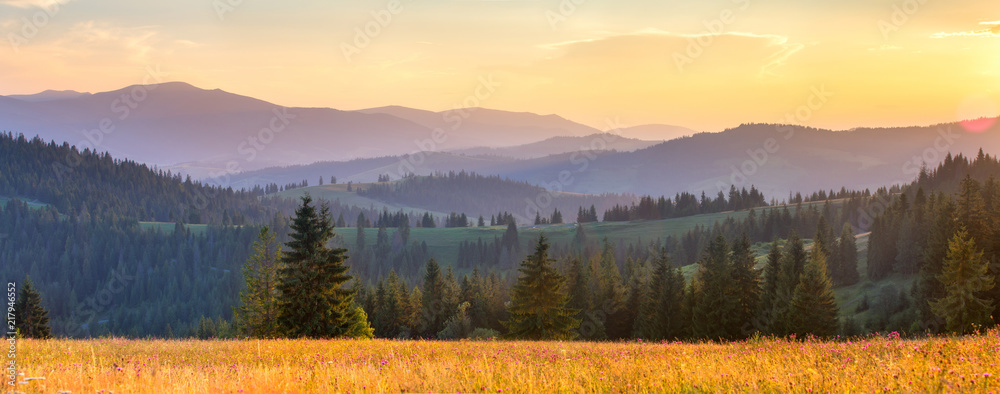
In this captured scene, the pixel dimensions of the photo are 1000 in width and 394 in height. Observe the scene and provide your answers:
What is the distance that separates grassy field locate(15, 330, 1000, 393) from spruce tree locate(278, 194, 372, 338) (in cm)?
2081

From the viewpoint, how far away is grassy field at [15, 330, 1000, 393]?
29.5ft

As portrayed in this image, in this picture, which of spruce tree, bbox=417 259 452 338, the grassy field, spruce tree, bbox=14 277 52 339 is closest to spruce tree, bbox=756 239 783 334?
the grassy field

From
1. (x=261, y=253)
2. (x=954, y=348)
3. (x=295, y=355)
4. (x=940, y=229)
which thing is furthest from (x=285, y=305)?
(x=940, y=229)

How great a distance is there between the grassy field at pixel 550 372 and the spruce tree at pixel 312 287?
20.8 metres

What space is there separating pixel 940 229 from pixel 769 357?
76845mm

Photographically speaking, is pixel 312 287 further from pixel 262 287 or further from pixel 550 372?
pixel 550 372

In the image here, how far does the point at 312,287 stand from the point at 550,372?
2761 centimetres

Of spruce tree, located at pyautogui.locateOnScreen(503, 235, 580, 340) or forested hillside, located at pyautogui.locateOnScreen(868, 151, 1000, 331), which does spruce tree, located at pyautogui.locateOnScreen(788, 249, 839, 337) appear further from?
spruce tree, located at pyautogui.locateOnScreen(503, 235, 580, 340)

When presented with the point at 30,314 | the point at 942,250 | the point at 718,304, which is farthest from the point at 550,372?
the point at 942,250

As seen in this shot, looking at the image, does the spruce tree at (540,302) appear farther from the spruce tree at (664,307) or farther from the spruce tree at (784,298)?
the spruce tree at (664,307)

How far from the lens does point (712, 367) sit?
35.5 feet

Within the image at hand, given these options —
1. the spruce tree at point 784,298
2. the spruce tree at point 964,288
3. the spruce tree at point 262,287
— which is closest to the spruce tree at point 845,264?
the spruce tree at point 784,298

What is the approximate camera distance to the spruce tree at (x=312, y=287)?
3544 centimetres

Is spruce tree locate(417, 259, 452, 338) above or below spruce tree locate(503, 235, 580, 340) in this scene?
below
